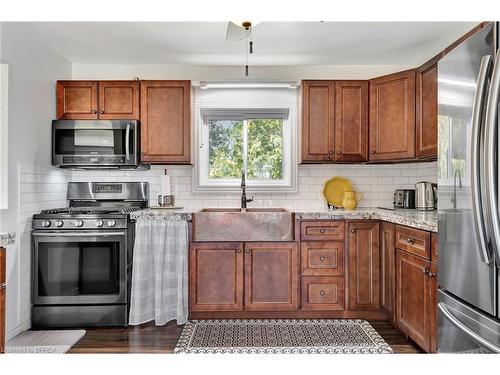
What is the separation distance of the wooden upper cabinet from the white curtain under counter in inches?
40.8

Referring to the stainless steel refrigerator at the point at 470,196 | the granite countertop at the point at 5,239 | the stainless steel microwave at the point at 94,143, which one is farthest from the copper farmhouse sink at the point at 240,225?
the granite countertop at the point at 5,239

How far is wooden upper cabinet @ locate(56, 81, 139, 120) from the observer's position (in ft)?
11.6

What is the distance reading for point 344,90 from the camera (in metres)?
3.55

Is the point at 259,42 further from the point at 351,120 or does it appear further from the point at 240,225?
the point at 240,225

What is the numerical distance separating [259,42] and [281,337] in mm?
2348

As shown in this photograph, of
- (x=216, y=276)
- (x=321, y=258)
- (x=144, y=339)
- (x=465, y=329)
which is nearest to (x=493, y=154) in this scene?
(x=465, y=329)

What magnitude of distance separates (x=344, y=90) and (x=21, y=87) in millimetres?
2634

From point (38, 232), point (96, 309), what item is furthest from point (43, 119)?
point (96, 309)

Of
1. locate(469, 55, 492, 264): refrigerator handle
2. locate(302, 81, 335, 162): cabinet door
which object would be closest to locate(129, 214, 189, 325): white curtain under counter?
locate(302, 81, 335, 162): cabinet door

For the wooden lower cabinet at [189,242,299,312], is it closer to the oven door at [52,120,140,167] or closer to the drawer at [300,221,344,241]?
the drawer at [300,221,344,241]

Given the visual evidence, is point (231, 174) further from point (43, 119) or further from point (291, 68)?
point (43, 119)

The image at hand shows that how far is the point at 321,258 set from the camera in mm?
3197

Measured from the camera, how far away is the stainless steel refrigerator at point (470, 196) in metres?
1.08

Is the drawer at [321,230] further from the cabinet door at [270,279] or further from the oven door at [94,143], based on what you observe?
the oven door at [94,143]
